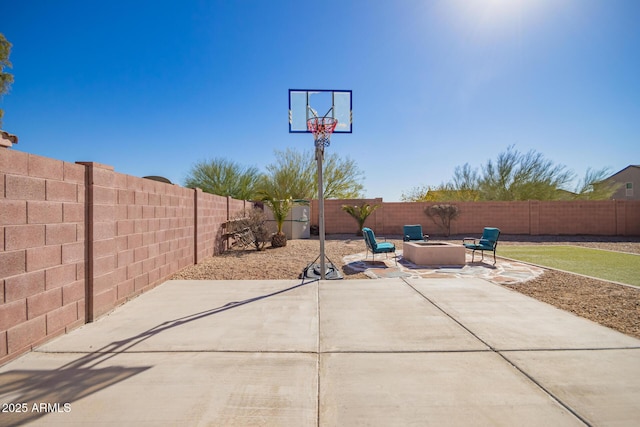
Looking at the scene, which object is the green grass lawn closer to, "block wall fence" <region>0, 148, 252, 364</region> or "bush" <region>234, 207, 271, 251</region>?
"bush" <region>234, 207, 271, 251</region>

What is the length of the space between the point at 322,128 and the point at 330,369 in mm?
6019

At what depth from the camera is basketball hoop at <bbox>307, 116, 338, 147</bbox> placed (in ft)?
24.0

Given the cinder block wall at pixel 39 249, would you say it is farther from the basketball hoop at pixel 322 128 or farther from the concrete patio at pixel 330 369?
the basketball hoop at pixel 322 128

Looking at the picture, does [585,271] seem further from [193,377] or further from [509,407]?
[193,377]

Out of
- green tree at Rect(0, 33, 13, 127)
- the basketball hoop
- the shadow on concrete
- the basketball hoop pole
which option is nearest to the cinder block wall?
the shadow on concrete

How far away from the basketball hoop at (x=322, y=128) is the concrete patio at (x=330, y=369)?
4.09 meters

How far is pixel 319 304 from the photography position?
4922 mm

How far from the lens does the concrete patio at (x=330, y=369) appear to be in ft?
7.52

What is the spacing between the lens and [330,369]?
2902mm

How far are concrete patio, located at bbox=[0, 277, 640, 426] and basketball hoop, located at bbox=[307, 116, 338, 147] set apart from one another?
4095 mm

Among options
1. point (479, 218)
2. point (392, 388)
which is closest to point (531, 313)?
point (392, 388)

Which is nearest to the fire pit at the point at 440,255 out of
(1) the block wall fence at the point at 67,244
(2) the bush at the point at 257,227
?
(2) the bush at the point at 257,227

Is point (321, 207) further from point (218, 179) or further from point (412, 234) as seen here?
point (218, 179)

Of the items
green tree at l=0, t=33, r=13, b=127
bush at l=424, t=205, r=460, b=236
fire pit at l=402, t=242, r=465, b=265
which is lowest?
fire pit at l=402, t=242, r=465, b=265
